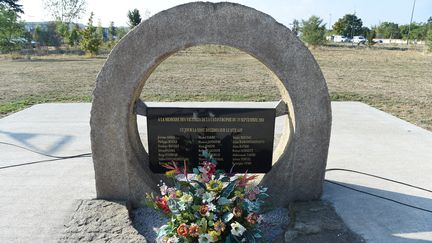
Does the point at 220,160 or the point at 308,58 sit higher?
the point at 308,58

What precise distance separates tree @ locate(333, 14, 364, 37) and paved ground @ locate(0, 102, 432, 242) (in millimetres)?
68965

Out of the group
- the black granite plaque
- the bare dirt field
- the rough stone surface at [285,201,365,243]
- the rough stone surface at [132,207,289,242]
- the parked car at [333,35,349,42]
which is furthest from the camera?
the parked car at [333,35,349,42]

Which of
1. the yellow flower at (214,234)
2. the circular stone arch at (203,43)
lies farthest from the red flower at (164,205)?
the circular stone arch at (203,43)

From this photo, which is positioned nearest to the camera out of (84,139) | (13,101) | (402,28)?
(84,139)

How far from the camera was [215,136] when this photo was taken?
464cm

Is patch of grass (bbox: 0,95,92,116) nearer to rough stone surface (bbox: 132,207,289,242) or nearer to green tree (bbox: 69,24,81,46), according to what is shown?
rough stone surface (bbox: 132,207,289,242)

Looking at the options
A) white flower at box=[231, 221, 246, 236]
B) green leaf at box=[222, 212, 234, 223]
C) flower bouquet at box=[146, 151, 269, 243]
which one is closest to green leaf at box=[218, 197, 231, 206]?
flower bouquet at box=[146, 151, 269, 243]

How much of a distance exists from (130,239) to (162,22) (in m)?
2.42

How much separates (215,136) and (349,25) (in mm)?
75226

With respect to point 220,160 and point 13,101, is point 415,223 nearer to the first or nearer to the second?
point 220,160

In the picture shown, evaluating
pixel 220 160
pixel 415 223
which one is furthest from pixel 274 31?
pixel 415 223

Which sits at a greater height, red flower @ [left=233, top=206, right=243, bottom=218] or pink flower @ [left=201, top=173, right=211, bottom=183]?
pink flower @ [left=201, top=173, right=211, bottom=183]

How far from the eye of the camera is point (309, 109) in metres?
4.34

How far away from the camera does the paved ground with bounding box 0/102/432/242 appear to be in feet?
13.6
